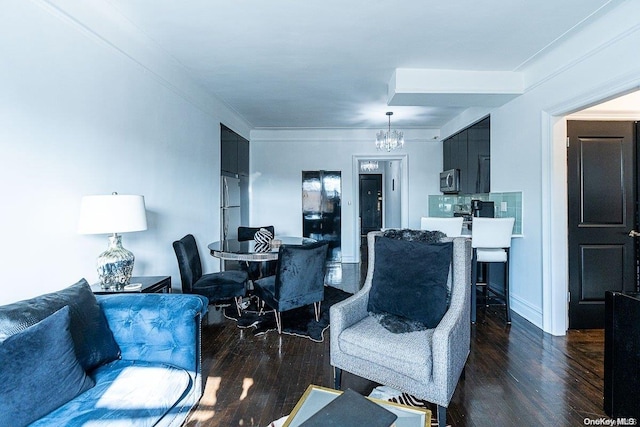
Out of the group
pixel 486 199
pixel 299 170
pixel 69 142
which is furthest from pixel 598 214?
pixel 299 170

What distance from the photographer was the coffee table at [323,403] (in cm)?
122

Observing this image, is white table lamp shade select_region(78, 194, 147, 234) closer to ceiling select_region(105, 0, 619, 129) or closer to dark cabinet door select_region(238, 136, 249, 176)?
ceiling select_region(105, 0, 619, 129)

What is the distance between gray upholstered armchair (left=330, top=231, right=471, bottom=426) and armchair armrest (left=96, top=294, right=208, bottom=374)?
0.81m

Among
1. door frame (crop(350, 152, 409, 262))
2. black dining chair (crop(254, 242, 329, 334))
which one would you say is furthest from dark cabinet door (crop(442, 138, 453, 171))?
black dining chair (crop(254, 242, 329, 334))

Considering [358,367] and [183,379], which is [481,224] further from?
[183,379]

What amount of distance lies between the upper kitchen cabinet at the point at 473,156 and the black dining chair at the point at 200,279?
3423 mm

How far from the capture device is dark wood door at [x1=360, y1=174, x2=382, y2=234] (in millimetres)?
11273

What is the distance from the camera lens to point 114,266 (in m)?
→ 2.07

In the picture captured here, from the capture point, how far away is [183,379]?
162cm

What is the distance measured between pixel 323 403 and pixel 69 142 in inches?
82.4

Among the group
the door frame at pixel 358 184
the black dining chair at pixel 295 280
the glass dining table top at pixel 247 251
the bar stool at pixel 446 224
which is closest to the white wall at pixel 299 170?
the door frame at pixel 358 184

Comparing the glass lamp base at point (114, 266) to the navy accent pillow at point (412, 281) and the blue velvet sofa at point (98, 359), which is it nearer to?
the blue velvet sofa at point (98, 359)

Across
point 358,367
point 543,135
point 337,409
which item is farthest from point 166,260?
point 543,135

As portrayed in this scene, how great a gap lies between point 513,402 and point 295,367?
55.8 inches
